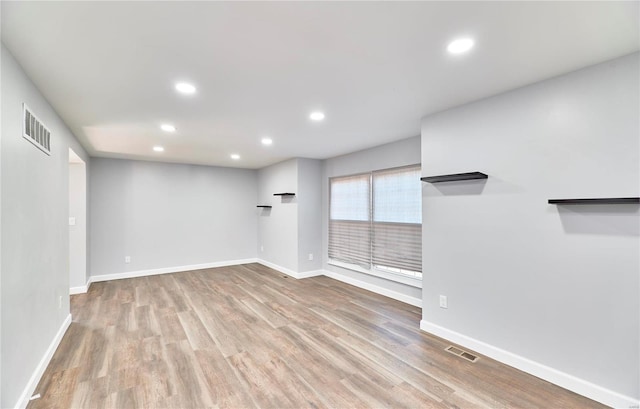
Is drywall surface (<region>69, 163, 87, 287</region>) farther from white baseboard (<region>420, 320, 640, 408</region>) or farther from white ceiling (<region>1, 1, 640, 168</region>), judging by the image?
white baseboard (<region>420, 320, 640, 408</region>)

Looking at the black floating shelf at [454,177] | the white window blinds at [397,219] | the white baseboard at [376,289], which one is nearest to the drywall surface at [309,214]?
the white baseboard at [376,289]

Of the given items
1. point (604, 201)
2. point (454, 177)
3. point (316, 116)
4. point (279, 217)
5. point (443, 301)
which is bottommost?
point (443, 301)

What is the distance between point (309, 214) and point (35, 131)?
4.26 m

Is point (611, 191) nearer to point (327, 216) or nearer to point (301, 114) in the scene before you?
point (301, 114)

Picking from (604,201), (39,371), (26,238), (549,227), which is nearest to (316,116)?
(549,227)

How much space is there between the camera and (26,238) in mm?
2160

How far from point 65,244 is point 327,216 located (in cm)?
416

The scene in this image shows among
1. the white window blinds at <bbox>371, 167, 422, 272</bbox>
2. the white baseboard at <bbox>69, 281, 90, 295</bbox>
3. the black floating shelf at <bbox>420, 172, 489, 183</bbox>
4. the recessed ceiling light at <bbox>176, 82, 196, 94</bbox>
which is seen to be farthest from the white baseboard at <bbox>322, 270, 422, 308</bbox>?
the white baseboard at <bbox>69, 281, 90, 295</bbox>

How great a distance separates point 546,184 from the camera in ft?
7.73

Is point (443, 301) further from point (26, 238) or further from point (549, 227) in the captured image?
point (26, 238)

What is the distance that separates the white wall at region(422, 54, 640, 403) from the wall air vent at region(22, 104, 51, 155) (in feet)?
12.2

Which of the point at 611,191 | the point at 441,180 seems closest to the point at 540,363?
the point at 611,191

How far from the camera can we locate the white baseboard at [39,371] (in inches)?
79.1

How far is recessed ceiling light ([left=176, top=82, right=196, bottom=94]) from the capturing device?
242 cm
